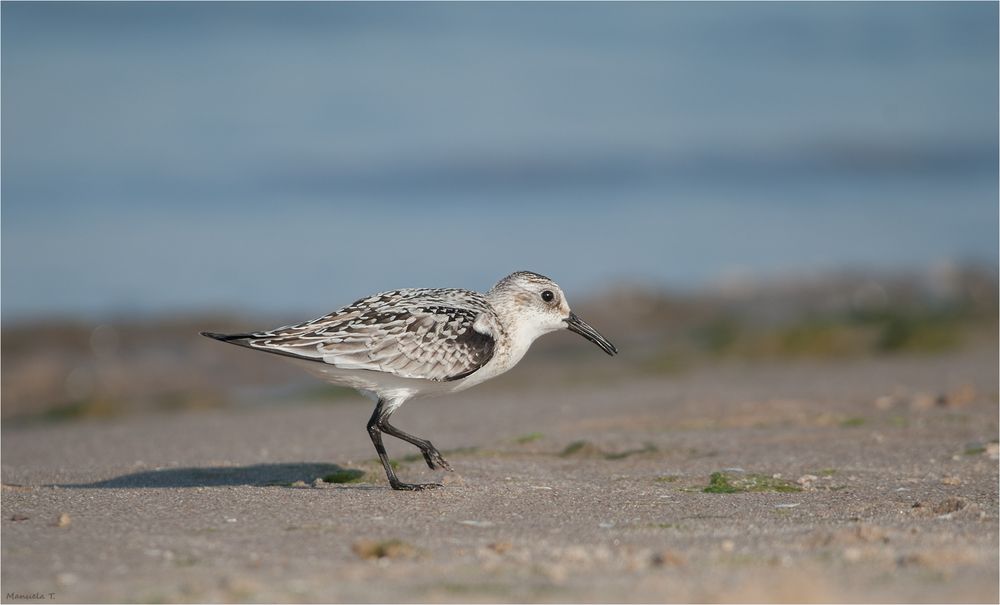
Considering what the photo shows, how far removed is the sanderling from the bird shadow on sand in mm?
501

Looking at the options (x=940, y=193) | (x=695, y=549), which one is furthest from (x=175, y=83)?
(x=695, y=549)

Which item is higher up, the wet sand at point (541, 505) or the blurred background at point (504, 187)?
the blurred background at point (504, 187)

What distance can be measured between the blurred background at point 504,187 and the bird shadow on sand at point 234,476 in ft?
16.1

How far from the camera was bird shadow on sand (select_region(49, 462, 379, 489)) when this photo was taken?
23.7 feet

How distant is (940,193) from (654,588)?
22996 millimetres

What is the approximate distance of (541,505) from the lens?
6.22 metres

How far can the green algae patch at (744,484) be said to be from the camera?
22.2 feet

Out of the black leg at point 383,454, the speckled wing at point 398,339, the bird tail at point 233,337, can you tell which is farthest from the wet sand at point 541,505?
the bird tail at point 233,337

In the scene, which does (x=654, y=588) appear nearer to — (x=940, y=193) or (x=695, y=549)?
(x=695, y=549)

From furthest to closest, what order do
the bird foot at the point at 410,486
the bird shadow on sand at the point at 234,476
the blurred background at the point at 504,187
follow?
the blurred background at the point at 504,187
the bird shadow on sand at the point at 234,476
the bird foot at the point at 410,486

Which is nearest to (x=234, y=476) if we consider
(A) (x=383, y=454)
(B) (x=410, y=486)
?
(A) (x=383, y=454)

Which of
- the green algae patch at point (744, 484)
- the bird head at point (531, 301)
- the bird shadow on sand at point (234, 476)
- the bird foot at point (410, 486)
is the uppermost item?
the bird head at point (531, 301)

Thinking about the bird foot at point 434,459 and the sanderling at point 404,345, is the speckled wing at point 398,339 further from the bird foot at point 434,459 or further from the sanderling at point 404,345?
the bird foot at point 434,459

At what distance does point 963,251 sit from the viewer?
1966 cm
